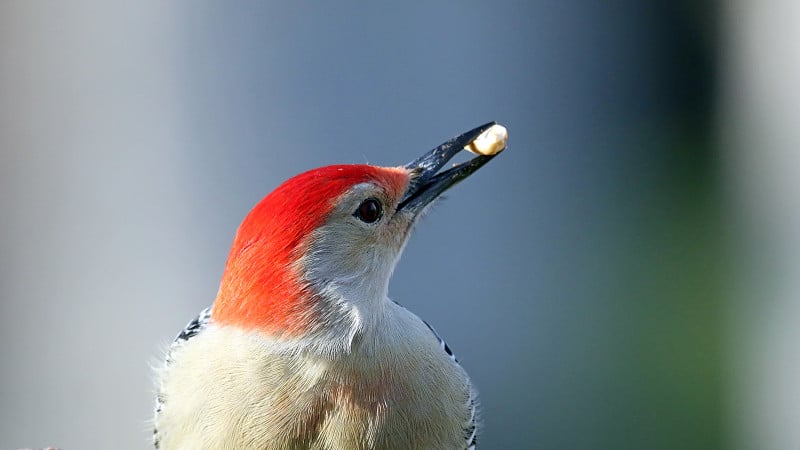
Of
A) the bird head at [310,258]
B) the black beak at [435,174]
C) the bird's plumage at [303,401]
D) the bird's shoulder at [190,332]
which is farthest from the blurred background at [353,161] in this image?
the bird head at [310,258]

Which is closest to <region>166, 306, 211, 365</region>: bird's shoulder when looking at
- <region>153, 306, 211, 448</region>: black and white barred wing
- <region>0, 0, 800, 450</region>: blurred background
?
<region>153, 306, 211, 448</region>: black and white barred wing

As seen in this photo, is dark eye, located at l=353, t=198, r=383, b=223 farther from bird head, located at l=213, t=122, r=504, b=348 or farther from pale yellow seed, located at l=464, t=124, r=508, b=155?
pale yellow seed, located at l=464, t=124, r=508, b=155

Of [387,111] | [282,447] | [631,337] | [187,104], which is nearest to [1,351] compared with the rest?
[187,104]

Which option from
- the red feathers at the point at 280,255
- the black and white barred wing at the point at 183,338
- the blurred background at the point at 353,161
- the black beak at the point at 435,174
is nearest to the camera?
the red feathers at the point at 280,255

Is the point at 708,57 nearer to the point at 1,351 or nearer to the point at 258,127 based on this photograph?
the point at 258,127

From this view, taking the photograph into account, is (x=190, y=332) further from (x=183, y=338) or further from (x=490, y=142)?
(x=490, y=142)

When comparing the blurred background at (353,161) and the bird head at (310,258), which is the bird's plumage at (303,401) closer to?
the bird head at (310,258)
